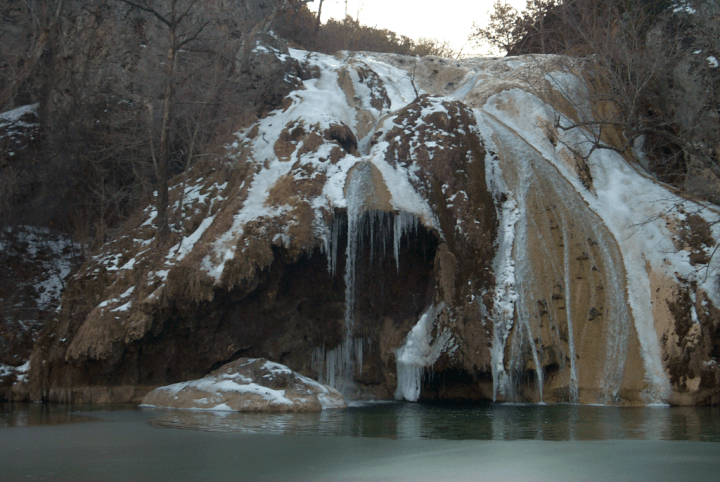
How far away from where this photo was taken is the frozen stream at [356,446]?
13.0ft

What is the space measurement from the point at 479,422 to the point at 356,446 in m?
3.05

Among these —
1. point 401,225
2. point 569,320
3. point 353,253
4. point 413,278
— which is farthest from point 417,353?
point 569,320

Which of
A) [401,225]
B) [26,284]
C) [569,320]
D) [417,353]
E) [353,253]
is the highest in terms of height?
[401,225]

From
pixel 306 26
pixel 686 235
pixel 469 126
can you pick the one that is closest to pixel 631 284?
pixel 686 235

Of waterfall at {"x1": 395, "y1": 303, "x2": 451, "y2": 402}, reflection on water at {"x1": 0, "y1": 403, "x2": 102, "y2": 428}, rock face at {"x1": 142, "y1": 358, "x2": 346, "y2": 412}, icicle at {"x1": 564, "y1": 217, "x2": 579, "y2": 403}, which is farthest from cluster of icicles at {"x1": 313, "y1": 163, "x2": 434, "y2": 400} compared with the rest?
reflection on water at {"x1": 0, "y1": 403, "x2": 102, "y2": 428}

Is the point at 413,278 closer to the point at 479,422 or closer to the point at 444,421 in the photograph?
the point at 444,421

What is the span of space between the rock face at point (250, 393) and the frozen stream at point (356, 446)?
2.47ft

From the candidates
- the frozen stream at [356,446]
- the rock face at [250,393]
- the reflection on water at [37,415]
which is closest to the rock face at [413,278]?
the reflection on water at [37,415]

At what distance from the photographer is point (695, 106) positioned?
14.6 metres

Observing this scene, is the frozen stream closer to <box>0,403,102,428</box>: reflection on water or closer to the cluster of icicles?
<box>0,403,102,428</box>: reflection on water

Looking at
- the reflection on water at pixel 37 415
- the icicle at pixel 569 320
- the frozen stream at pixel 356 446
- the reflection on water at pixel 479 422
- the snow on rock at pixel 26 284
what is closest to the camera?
the frozen stream at pixel 356 446

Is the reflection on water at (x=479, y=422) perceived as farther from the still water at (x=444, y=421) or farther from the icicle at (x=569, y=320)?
the icicle at (x=569, y=320)

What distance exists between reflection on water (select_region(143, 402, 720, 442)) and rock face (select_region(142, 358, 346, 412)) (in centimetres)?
48

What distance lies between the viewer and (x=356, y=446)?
5.19 metres
